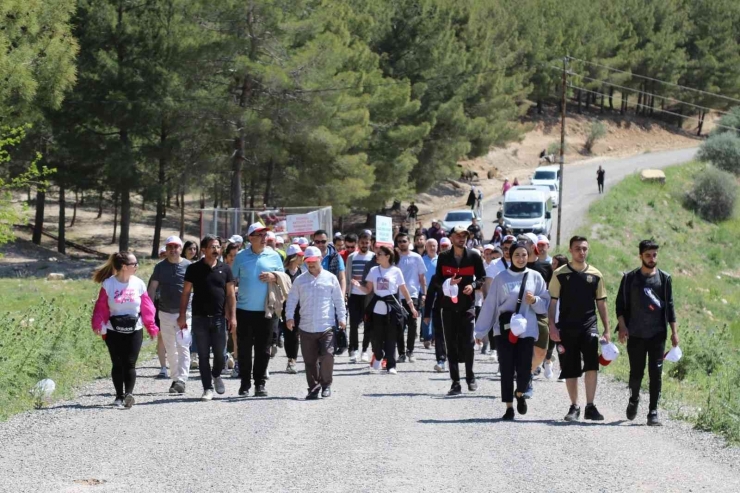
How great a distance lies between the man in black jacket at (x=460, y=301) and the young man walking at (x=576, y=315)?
80.3 inches

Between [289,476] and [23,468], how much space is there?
7.32ft

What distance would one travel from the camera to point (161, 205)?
44.9 metres

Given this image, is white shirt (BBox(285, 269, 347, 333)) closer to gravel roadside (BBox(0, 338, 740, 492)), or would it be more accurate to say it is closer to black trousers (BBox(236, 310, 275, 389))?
black trousers (BBox(236, 310, 275, 389))

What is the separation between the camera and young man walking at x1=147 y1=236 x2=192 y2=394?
13.4 metres

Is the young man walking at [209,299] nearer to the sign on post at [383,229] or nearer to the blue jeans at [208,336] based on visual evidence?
the blue jeans at [208,336]

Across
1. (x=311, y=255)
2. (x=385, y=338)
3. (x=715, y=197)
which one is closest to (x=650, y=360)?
(x=311, y=255)

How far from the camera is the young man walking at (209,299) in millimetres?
12518

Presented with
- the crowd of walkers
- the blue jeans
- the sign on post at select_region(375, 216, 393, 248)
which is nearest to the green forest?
the sign on post at select_region(375, 216, 393, 248)

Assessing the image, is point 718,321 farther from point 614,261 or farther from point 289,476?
point 289,476

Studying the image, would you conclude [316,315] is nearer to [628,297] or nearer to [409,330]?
[628,297]

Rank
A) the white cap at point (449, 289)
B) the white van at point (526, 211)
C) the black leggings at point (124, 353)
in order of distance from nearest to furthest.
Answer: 1. the black leggings at point (124, 353)
2. the white cap at point (449, 289)
3. the white van at point (526, 211)

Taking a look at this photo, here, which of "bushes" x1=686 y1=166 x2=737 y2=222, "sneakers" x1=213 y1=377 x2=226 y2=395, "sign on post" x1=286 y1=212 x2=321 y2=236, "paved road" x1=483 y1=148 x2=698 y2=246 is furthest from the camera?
"bushes" x1=686 y1=166 x2=737 y2=222

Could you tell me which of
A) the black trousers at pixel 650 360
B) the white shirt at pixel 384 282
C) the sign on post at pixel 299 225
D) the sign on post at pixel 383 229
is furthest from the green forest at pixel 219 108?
the black trousers at pixel 650 360

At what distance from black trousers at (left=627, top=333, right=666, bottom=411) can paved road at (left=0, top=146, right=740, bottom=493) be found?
40 centimetres
